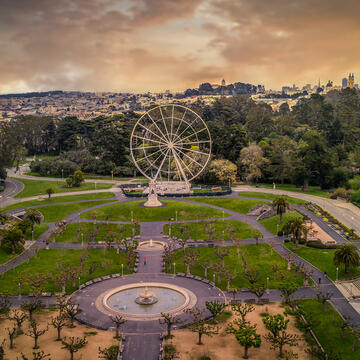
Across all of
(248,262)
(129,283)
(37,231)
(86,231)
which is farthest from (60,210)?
(248,262)

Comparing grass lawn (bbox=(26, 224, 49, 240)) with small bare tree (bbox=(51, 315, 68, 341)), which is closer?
small bare tree (bbox=(51, 315, 68, 341))

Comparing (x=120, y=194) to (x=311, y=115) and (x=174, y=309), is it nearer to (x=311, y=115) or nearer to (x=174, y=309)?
(x=174, y=309)

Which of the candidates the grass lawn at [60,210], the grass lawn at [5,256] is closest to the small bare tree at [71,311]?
the grass lawn at [5,256]

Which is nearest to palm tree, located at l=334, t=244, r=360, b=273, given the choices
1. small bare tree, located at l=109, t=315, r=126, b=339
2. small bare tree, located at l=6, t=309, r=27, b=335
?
small bare tree, located at l=109, t=315, r=126, b=339

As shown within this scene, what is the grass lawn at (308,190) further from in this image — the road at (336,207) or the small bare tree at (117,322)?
the small bare tree at (117,322)

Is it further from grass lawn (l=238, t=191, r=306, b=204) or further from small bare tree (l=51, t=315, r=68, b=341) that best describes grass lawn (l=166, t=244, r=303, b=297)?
grass lawn (l=238, t=191, r=306, b=204)

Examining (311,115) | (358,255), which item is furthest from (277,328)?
(311,115)

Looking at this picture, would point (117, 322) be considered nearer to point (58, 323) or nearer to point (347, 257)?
point (58, 323)
